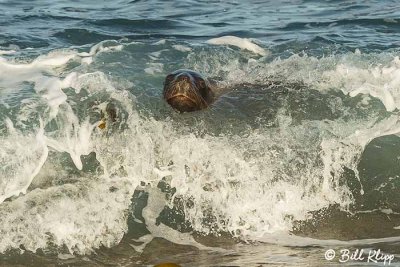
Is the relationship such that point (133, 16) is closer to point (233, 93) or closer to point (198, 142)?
point (233, 93)

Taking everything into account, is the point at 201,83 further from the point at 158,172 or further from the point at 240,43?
the point at 240,43

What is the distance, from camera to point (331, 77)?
8867 mm

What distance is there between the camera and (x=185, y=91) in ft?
24.3

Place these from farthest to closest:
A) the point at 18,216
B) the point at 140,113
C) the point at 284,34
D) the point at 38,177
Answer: the point at 284,34 → the point at 140,113 → the point at 38,177 → the point at 18,216

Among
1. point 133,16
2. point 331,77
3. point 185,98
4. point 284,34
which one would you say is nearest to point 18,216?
point 185,98

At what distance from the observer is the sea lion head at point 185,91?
741 cm

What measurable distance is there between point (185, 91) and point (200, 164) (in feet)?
3.40

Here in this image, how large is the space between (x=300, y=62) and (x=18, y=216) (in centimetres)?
470

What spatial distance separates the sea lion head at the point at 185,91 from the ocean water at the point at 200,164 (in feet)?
0.37
